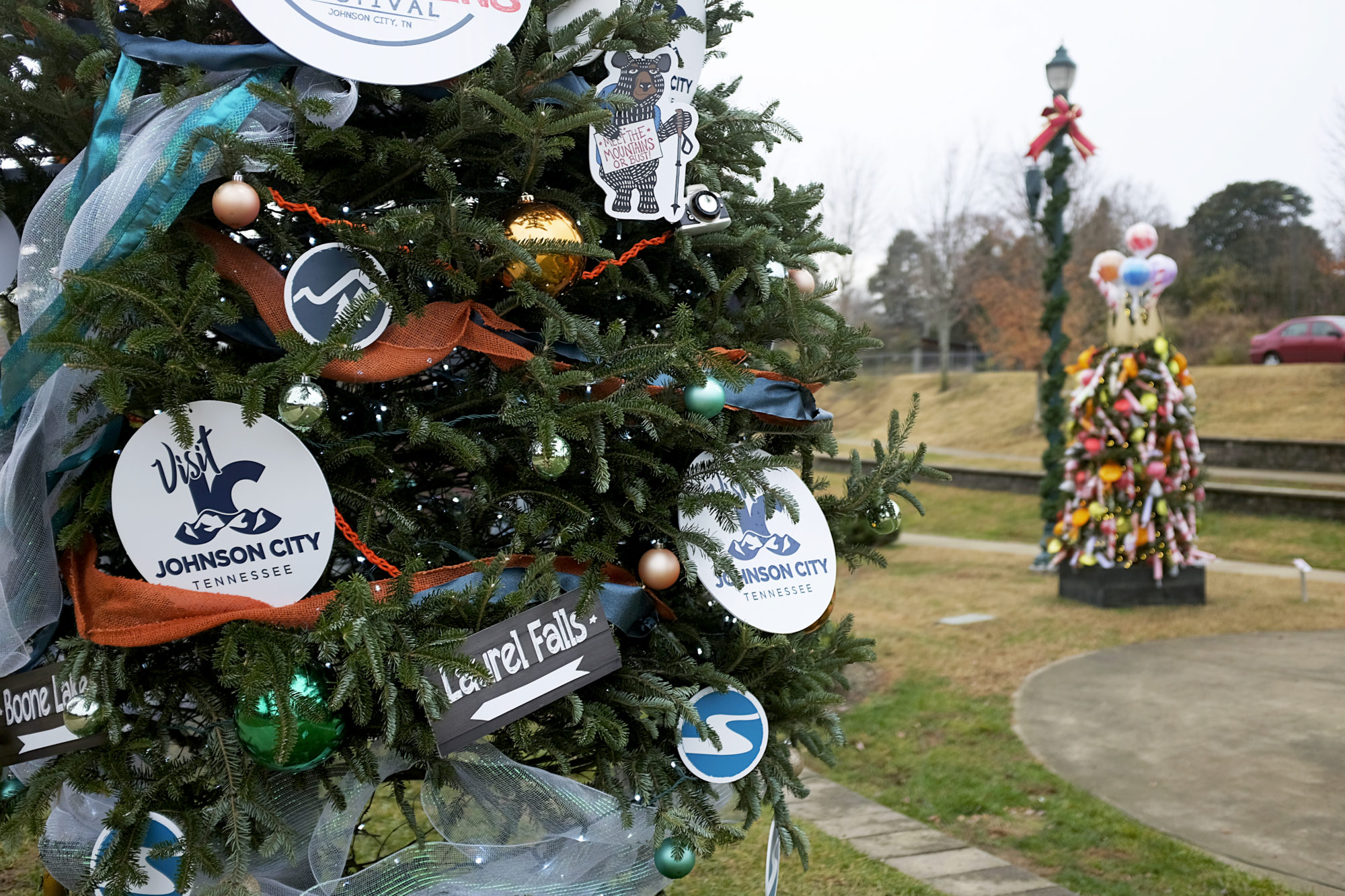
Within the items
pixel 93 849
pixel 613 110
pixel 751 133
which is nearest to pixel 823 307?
pixel 751 133

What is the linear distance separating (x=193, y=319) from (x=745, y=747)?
1492mm

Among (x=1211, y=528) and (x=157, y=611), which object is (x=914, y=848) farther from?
(x=1211, y=528)

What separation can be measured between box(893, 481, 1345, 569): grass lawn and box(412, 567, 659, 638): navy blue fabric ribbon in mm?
8263

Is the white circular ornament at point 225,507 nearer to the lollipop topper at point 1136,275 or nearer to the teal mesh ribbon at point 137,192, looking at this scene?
the teal mesh ribbon at point 137,192

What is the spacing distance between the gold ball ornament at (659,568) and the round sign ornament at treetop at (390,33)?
3.67 ft

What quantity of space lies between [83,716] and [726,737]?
4.29ft

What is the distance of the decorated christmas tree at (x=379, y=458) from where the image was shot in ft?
5.96

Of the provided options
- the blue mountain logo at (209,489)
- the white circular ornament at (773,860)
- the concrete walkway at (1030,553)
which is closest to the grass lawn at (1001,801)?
the white circular ornament at (773,860)

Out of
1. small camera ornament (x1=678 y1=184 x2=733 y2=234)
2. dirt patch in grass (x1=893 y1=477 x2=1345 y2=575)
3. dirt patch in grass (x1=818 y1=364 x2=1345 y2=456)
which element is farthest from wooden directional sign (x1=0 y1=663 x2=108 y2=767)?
dirt patch in grass (x1=818 y1=364 x2=1345 y2=456)

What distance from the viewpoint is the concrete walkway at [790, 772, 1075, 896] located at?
3.70 meters

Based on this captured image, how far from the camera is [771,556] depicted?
2.33 metres

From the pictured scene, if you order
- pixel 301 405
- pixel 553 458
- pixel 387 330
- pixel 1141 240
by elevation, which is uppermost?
pixel 1141 240

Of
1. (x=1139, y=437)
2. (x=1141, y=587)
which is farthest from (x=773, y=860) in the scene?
(x=1141, y=587)

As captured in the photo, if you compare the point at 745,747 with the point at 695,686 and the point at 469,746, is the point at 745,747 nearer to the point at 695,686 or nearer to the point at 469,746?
the point at 695,686
